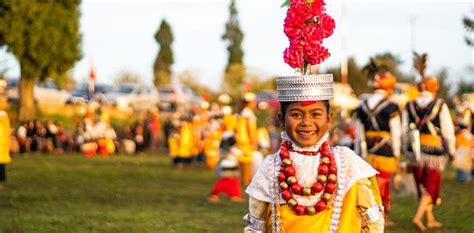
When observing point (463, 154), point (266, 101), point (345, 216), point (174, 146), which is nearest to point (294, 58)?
point (345, 216)

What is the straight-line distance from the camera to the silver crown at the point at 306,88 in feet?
19.1

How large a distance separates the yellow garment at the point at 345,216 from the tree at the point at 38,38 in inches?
1589

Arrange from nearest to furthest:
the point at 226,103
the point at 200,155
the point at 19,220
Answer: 1. the point at 19,220
2. the point at 226,103
3. the point at 200,155

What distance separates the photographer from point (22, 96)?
45969 mm

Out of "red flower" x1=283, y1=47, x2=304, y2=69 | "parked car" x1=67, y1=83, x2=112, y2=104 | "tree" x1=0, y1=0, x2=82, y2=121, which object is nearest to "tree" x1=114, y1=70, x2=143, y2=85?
"parked car" x1=67, y1=83, x2=112, y2=104

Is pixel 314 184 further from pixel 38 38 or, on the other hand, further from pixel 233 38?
pixel 233 38

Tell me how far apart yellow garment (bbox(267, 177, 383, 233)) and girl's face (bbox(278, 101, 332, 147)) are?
1.25 feet

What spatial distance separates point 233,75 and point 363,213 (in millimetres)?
79198

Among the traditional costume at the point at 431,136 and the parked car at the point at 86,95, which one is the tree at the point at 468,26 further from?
the parked car at the point at 86,95

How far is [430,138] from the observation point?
13.3 metres

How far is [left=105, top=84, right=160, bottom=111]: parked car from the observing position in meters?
53.5

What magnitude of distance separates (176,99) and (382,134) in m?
43.0

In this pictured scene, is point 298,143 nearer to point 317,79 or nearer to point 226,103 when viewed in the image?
point 317,79

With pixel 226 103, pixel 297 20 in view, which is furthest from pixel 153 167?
pixel 297 20
